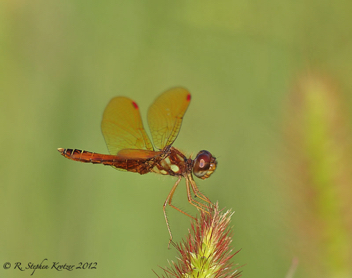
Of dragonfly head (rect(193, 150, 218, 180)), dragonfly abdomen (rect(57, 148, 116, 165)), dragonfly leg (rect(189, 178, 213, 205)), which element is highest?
dragonfly head (rect(193, 150, 218, 180))

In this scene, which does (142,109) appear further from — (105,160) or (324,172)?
(324,172)

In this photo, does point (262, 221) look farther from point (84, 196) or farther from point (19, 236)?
point (19, 236)

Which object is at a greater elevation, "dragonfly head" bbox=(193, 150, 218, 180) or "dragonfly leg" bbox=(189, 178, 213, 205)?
"dragonfly head" bbox=(193, 150, 218, 180)

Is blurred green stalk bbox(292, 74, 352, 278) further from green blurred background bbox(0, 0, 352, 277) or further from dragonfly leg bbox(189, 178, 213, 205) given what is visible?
dragonfly leg bbox(189, 178, 213, 205)

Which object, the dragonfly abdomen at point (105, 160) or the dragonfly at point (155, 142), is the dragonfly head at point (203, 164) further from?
the dragonfly abdomen at point (105, 160)

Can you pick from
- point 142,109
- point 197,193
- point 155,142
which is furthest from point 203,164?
point 142,109

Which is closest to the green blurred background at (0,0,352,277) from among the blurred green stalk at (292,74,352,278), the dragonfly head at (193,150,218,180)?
the blurred green stalk at (292,74,352,278)

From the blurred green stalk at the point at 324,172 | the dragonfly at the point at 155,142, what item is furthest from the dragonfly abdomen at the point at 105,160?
the blurred green stalk at the point at 324,172

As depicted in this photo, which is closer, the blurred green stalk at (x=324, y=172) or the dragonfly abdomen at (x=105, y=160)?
the blurred green stalk at (x=324, y=172)
